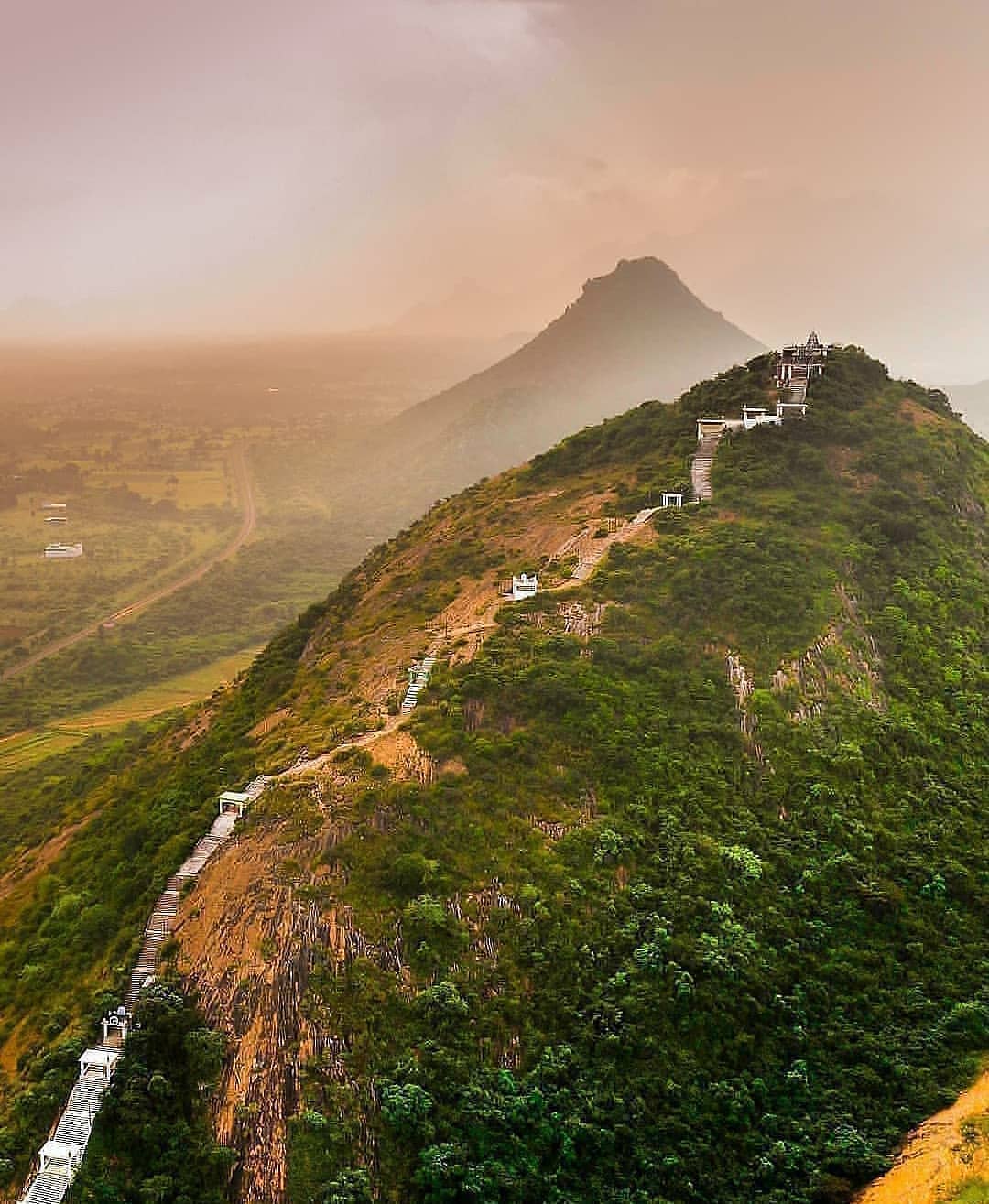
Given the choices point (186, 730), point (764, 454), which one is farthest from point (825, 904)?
point (186, 730)

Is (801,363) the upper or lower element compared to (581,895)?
upper

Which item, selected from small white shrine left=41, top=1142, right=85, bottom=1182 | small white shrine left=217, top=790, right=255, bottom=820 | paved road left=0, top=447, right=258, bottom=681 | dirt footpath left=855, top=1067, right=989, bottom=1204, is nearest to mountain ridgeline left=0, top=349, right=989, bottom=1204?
small white shrine left=41, top=1142, right=85, bottom=1182

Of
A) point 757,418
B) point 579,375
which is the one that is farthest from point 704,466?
point 579,375

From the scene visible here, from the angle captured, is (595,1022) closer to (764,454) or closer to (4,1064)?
(4,1064)

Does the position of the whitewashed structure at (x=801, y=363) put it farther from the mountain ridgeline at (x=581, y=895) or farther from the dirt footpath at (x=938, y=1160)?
the dirt footpath at (x=938, y=1160)

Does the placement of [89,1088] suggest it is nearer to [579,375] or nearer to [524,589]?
[524,589]

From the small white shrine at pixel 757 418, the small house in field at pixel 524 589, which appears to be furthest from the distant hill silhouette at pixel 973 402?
the small house in field at pixel 524 589
